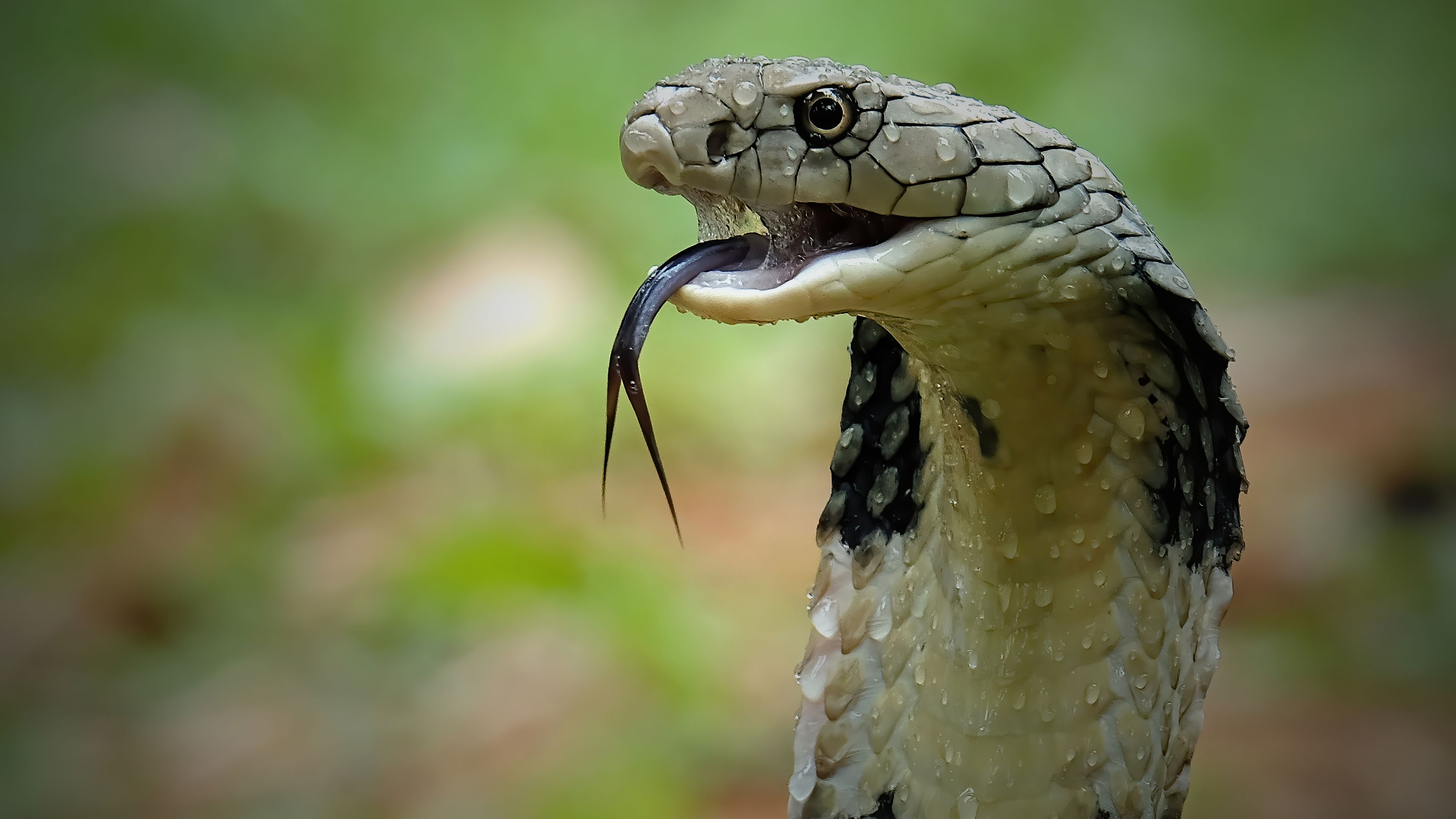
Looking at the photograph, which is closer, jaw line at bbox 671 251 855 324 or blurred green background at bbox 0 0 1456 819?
jaw line at bbox 671 251 855 324

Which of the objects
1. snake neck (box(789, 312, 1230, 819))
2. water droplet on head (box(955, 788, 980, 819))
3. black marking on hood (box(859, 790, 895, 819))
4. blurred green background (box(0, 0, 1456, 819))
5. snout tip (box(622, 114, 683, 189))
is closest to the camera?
snout tip (box(622, 114, 683, 189))

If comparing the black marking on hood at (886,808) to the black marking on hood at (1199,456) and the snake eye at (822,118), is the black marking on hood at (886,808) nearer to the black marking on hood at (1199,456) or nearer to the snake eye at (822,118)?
the black marking on hood at (1199,456)

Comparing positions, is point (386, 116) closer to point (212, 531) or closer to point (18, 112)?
point (18, 112)

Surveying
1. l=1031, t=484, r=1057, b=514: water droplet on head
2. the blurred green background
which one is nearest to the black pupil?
l=1031, t=484, r=1057, b=514: water droplet on head

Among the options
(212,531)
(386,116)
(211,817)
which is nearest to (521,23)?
(386,116)

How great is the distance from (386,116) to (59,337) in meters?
0.79

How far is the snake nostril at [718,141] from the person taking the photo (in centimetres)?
88

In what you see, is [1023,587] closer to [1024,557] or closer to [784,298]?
[1024,557]

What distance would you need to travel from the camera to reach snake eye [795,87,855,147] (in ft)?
2.94

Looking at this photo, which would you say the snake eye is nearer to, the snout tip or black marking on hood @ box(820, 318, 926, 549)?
the snout tip

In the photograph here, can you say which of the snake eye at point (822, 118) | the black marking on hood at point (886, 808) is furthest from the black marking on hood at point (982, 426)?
the black marking on hood at point (886, 808)

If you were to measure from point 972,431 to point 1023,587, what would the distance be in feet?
0.52

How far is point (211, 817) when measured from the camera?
2076 millimetres

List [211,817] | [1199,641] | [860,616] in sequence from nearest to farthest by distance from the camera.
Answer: [1199,641] → [860,616] → [211,817]
